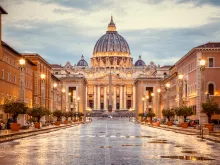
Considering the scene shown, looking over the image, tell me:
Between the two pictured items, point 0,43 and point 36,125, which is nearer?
point 36,125

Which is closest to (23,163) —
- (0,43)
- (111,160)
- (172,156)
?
(111,160)

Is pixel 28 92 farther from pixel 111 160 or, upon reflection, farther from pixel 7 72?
pixel 111 160

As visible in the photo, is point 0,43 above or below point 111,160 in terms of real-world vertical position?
above

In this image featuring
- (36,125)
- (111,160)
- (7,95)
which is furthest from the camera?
(7,95)

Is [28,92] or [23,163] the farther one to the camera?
[28,92]

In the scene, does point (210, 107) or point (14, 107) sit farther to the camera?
point (210, 107)

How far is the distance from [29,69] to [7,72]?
20.9m

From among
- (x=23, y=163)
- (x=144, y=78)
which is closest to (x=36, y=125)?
(x=23, y=163)

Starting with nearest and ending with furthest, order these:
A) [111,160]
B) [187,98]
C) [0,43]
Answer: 1. [111,160]
2. [0,43]
3. [187,98]

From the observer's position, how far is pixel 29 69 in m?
92.2

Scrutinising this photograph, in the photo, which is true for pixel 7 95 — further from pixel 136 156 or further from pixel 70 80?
pixel 70 80

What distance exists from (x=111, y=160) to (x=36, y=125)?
38.9 m

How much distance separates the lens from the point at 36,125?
57.0 meters

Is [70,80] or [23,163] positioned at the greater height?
[70,80]
